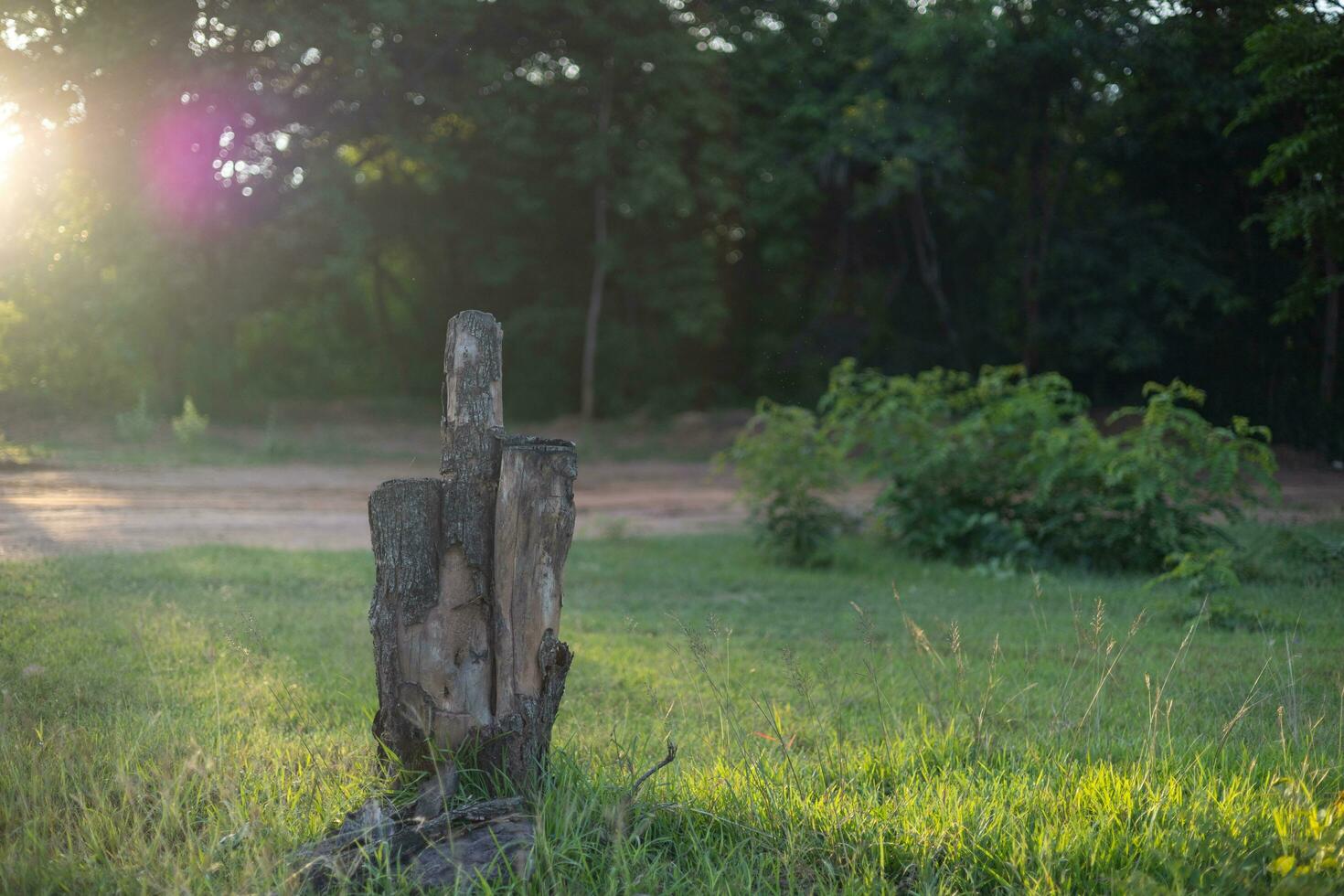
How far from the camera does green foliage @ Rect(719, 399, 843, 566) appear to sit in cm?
939

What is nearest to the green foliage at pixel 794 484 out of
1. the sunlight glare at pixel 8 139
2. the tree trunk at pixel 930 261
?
the sunlight glare at pixel 8 139

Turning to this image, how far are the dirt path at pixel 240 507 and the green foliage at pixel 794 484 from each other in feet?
3.63

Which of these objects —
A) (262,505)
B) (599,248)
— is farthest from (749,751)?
(599,248)

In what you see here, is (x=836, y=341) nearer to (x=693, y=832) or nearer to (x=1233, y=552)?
(x=1233, y=552)

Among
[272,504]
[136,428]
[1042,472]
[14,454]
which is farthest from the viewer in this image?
[136,428]

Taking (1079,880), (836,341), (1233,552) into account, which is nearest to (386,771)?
(1079,880)

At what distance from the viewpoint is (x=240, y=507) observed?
487 inches

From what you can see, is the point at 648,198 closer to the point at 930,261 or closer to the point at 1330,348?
the point at 930,261

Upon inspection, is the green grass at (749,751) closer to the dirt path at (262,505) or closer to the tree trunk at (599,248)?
the dirt path at (262,505)

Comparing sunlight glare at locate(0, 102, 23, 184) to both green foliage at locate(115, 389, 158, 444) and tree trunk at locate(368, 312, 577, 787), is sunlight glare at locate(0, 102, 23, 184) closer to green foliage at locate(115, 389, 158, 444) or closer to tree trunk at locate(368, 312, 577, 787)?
green foliage at locate(115, 389, 158, 444)

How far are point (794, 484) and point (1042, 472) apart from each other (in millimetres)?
2054

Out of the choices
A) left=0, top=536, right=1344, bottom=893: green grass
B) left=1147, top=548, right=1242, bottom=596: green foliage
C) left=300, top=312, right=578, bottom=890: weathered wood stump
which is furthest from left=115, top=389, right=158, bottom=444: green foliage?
left=300, top=312, right=578, bottom=890: weathered wood stump

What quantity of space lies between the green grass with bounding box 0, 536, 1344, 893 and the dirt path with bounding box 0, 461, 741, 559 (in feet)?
8.75

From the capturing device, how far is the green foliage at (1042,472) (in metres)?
8.65
